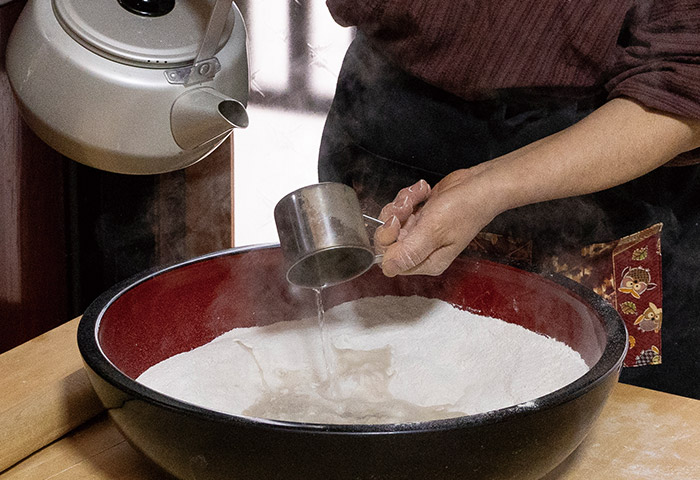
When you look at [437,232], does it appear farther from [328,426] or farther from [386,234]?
[328,426]

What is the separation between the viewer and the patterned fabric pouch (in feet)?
4.33

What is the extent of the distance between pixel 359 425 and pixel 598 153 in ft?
1.78

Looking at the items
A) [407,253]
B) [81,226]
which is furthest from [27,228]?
[407,253]

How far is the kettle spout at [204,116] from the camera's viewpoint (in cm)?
106

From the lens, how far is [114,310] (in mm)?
997

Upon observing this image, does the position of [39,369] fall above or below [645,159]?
below

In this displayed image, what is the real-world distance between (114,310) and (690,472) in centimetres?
72

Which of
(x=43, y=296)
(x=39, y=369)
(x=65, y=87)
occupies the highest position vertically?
(x=65, y=87)

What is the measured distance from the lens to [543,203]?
1.37 meters

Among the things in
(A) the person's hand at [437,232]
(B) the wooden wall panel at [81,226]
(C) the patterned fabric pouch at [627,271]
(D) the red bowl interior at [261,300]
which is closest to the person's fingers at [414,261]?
(A) the person's hand at [437,232]

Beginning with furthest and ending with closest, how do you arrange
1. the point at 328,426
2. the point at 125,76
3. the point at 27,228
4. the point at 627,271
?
the point at 27,228 → the point at 627,271 → the point at 125,76 → the point at 328,426

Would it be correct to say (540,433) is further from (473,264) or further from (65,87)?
(65,87)

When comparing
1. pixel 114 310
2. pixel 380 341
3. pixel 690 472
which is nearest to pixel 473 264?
pixel 380 341

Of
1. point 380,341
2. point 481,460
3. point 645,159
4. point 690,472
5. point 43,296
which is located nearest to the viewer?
point 481,460
